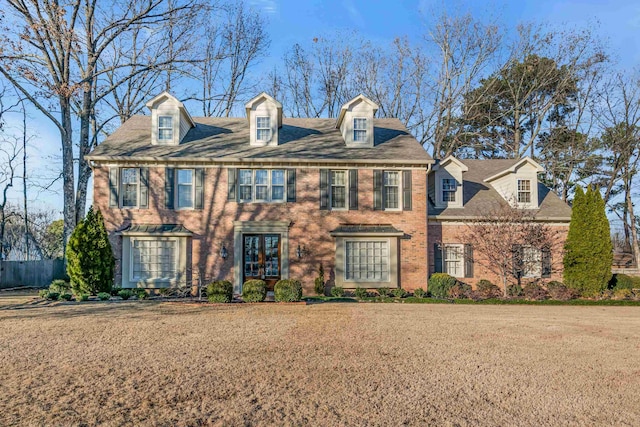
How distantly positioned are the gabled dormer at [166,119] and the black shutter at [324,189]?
5692 millimetres

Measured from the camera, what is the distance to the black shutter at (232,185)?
1669 centimetres

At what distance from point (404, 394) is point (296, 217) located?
11900 millimetres

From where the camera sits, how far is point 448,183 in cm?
1864

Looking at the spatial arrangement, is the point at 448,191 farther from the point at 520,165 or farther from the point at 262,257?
the point at 262,257

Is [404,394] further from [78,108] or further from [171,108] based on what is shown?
[78,108]

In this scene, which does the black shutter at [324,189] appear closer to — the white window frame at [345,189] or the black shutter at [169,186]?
the white window frame at [345,189]

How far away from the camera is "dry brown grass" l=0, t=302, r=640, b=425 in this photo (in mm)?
4578

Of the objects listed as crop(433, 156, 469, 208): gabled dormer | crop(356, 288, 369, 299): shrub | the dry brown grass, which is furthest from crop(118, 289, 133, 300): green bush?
crop(433, 156, 469, 208): gabled dormer

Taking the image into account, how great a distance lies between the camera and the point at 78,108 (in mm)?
23250

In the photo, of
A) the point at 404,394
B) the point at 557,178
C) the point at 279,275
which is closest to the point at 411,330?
the point at 404,394

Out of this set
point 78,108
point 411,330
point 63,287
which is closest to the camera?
point 411,330

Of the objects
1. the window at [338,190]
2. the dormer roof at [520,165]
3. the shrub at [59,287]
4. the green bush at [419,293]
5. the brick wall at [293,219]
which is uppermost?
the dormer roof at [520,165]

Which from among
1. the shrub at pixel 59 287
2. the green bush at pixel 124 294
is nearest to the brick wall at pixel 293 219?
the shrub at pixel 59 287

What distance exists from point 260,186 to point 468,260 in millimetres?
8363
